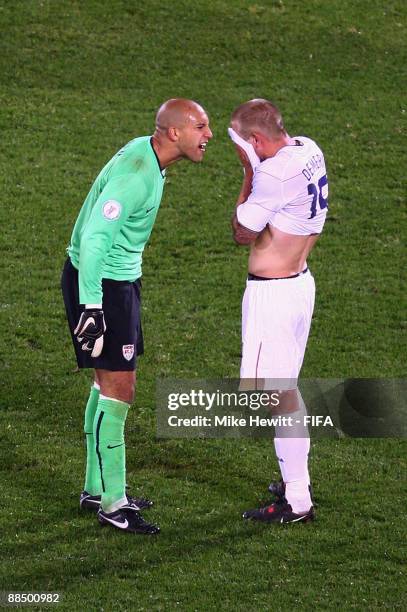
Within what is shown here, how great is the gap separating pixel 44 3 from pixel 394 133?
5792 mm

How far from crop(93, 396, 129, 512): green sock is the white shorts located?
856mm

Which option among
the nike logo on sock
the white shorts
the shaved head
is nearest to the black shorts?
the white shorts

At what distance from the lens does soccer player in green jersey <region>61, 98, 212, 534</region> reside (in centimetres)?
770

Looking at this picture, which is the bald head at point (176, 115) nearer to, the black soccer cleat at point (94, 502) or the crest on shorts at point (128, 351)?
the crest on shorts at point (128, 351)

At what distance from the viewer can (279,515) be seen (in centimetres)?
830

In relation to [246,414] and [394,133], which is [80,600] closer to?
[246,414]

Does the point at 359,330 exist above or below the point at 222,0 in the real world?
below

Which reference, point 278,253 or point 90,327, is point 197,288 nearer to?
point 278,253

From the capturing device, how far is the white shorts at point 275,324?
8.12m

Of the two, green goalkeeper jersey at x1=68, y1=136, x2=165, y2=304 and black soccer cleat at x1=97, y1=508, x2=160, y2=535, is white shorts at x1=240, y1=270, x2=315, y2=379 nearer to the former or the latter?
green goalkeeper jersey at x1=68, y1=136, x2=165, y2=304

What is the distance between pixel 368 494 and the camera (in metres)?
8.76

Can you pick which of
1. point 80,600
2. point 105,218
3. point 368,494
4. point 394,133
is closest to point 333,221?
point 394,133

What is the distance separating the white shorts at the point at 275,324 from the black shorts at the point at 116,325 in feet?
2.37

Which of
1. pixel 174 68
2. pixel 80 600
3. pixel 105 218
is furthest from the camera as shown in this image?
pixel 174 68
